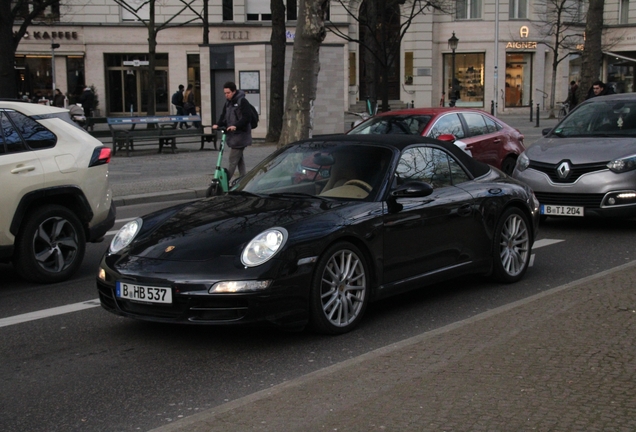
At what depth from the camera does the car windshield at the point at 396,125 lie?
45.7ft

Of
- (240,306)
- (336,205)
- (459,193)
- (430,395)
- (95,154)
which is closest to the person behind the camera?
(430,395)

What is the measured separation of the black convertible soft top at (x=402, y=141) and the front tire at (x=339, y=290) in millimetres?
1289

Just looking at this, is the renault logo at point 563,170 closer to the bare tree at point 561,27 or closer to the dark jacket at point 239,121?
the dark jacket at point 239,121

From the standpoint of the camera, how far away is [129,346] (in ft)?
20.1

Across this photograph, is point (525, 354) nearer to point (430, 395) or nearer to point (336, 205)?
point (430, 395)

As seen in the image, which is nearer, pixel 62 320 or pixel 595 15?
pixel 62 320

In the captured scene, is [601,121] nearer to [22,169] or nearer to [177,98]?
[22,169]

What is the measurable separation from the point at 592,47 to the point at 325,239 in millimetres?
22193

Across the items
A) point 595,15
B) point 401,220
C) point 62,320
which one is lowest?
point 62,320

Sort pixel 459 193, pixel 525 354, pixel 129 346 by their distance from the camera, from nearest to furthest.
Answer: pixel 525 354 → pixel 129 346 → pixel 459 193

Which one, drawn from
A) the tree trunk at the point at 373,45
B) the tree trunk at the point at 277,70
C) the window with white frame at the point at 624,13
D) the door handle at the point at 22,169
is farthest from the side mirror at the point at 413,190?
the window with white frame at the point at 624,13

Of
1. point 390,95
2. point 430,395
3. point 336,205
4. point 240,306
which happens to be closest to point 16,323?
point 240,306

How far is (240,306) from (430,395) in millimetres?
1622

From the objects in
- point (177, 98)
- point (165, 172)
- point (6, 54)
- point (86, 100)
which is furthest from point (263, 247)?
point (86, 100)
